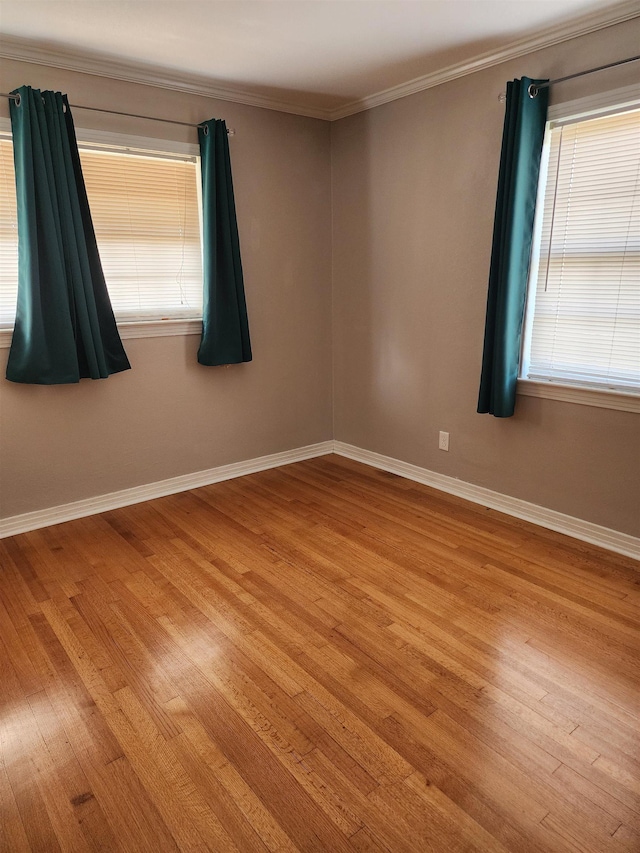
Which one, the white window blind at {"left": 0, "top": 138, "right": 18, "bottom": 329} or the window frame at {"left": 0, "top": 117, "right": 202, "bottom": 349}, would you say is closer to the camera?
the white window blind at {"left": 0, "top": 138, "right": 18, "bottom": 329}

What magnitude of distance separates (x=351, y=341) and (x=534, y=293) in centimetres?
152

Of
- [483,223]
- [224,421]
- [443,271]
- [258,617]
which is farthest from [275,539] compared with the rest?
[483,223]

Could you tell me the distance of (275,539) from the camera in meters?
3.08

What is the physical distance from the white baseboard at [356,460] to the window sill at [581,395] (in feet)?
2.07

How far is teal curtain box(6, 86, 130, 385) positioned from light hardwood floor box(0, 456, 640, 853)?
98 cm

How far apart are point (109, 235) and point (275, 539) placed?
197 centimetres

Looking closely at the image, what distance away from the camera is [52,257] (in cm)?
293

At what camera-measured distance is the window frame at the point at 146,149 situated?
3064 mm

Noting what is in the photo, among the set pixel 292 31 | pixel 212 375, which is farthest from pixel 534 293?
pixel 212 375

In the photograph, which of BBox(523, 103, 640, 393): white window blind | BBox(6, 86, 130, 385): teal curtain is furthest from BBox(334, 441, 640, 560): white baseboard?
BBox(6, 86, 130, 385): teal curtain

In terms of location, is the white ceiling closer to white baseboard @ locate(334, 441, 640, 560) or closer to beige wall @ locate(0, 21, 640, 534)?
beige wall @ locate(0, 21, 640, 534)

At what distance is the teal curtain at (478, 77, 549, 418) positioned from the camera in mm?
2777

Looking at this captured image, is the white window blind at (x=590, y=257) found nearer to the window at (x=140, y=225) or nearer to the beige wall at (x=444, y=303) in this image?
the beige wall at (x=444, y=303)

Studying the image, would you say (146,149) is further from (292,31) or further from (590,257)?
(590,257)
